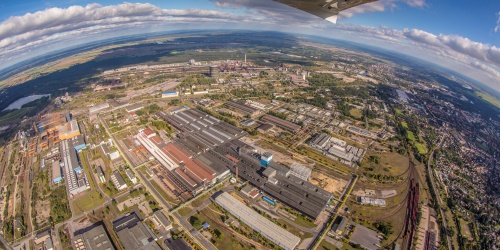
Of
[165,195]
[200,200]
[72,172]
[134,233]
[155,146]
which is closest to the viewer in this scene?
[134,233]

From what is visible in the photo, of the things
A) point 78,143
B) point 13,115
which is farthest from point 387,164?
point 13,115

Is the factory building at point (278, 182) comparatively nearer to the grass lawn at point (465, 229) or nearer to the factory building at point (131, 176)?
the factory building at point (131, 176)

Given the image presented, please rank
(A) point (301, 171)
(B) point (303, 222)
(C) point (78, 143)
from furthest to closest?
(C) point (78, 143)
(A) point (301, 171)
(B) point (303, 222)

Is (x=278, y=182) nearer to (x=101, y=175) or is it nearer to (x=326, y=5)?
(x=101, y=175)

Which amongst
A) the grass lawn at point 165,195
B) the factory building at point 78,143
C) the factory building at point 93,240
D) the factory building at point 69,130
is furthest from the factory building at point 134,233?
the factory building at point 69,130

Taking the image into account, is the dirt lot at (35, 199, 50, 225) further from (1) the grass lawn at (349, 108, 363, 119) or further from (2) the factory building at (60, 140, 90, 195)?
(1) the grass lawn at (349, 108, 363, 119)

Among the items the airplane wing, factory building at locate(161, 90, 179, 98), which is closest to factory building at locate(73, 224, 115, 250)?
the airplane wing

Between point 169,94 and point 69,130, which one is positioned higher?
point 169,94
